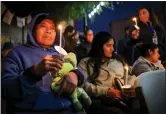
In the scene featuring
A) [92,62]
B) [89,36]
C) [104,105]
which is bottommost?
[104,105]

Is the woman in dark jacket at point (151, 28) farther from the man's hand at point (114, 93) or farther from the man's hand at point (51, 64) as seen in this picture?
the man's hand at point (51, 64)

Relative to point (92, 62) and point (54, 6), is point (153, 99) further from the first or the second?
point (54, 6)

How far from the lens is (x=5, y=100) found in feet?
4.06

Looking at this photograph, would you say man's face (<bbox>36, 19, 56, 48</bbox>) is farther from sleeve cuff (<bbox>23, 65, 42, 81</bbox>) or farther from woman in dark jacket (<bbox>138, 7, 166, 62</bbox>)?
woman in dark jacket (<bbox>138, 7, 166, 62</bbox>)

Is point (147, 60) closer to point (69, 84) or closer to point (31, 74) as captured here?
point (69, 84)

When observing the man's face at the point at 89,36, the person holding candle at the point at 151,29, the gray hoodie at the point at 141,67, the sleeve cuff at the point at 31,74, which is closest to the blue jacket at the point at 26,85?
the sleeve cuff at the point at 31,74

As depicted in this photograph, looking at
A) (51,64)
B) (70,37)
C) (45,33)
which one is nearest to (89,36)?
(70,37)

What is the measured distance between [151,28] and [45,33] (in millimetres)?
557

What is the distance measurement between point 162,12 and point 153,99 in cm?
47

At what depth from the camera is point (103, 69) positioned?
1521 millimetres

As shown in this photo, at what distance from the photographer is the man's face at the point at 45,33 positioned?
1274 mm

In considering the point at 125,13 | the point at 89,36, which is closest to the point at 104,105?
the point at 89,36

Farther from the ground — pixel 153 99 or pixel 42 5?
pixel 42 5

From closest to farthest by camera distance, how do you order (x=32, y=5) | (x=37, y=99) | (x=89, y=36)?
(x=37, y=99)
(x=32, y=5)
(x=89, y=36)
